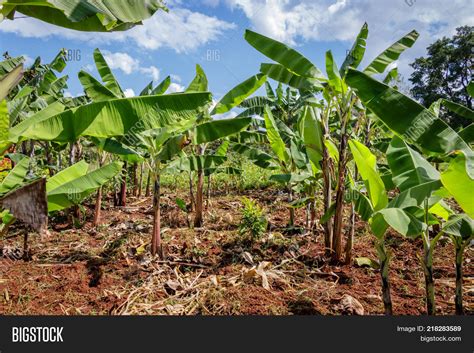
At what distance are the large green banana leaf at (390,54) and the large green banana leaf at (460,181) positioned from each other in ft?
5.94

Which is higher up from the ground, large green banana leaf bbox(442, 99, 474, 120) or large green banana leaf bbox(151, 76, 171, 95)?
large green banana leaf bbox(151, 76, 171, 95)

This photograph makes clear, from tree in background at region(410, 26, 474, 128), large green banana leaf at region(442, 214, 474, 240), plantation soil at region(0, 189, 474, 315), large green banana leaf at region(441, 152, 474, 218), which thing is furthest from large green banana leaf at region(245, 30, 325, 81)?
tree in background at region(410, 26, 474, 128)

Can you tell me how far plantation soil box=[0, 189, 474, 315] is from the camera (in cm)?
312

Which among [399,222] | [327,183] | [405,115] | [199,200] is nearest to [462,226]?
[399,222]

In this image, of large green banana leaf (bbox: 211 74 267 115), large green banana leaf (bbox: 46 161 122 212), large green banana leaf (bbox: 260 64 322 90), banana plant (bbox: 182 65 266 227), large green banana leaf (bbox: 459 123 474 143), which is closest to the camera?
large green banana leaf (bbox: 46 161 122 212)

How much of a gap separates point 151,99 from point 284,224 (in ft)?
11.8

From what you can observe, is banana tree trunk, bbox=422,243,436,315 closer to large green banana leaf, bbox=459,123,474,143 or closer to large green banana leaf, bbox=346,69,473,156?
large green banana leaf, bbox=346,69,473,156

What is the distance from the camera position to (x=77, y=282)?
3.61 meters

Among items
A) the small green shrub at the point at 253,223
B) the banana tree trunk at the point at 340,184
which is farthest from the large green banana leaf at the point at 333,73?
the small green shrub at the point at 253,223

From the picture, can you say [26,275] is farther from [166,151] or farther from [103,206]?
[103,206]

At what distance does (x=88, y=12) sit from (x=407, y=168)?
2.62 meters

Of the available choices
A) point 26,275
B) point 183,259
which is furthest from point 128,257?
point 26,275

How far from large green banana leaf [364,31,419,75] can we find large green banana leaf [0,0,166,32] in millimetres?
2298

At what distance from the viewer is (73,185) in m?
3.03
